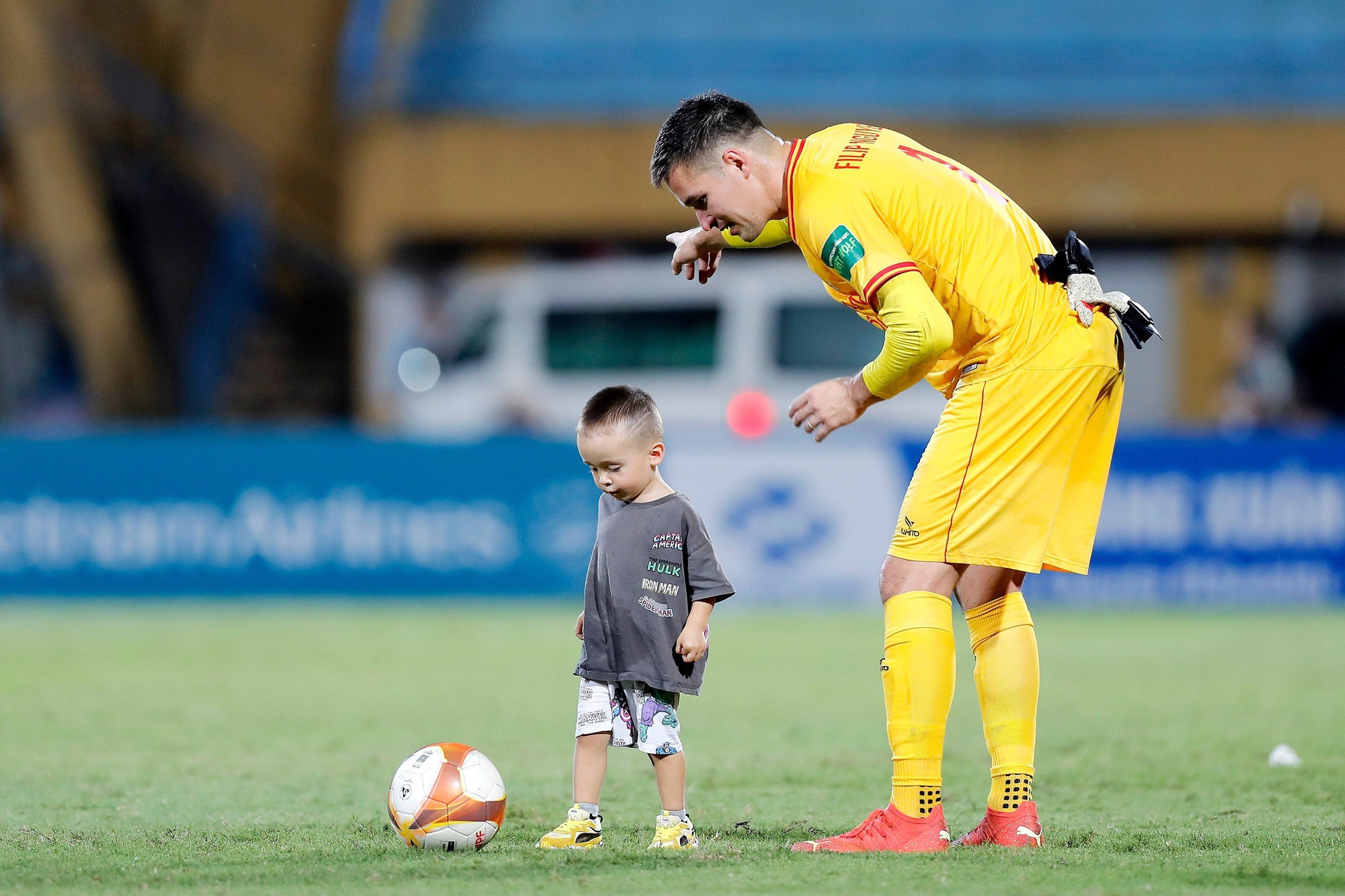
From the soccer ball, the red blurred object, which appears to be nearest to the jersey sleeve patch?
the soccer ball

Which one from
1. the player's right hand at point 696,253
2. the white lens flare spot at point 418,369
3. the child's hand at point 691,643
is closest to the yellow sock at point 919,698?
the child's hand at point 691,643

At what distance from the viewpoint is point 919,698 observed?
4520 mm

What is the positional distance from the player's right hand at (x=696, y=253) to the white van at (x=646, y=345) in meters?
10.6

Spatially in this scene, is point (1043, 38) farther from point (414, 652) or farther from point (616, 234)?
point (414, 652)

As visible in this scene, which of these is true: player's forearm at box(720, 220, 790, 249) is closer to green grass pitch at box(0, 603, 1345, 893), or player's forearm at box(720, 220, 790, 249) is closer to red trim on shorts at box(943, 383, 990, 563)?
red trim on shorts at box(943, 383, 990, 563)

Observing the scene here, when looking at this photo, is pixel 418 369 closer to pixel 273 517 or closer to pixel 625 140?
pixel 625 140

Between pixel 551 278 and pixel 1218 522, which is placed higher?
pixel 551 278

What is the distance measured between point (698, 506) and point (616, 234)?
8.48 m

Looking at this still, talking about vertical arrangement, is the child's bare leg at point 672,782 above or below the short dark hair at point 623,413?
below

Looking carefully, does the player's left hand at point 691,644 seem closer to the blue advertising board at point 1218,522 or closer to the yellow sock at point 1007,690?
the yellow sock at point 1007,690

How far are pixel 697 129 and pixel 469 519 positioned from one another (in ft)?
30.3

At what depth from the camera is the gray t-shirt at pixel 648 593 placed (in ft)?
15.0

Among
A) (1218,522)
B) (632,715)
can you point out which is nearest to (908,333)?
(632,715)

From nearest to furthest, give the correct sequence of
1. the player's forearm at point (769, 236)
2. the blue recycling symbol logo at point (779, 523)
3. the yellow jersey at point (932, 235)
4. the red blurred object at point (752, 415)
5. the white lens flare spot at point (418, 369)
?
the yellow jersey at point (932, 235) → the player's forearm at point (769, 236) → the blue recycling symbol logo at point (779, 523) → the red blurred object at point (752, 415) → the white lens flare spot at point (418, 369)
